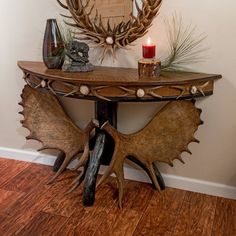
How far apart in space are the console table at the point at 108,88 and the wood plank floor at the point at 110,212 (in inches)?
5.8

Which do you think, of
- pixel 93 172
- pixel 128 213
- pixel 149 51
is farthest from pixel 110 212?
pixel 149 51

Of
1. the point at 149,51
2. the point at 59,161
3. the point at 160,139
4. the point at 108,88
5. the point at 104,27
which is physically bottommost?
the point at 59,161

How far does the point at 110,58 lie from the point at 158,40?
33 cm

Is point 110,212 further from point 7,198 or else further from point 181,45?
point 181,45

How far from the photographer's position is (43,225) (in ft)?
5.80

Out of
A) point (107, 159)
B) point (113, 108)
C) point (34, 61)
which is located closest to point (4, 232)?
point (107, 159)

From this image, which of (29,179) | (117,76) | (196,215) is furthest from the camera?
(29,179)

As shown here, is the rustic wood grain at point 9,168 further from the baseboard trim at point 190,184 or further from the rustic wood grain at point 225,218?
the rustic wood grain at point 225,218

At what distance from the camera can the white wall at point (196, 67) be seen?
5.83 feet

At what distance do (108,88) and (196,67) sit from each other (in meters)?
0.57

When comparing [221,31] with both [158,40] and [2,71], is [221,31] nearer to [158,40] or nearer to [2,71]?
[158,40]

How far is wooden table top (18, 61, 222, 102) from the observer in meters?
1.63

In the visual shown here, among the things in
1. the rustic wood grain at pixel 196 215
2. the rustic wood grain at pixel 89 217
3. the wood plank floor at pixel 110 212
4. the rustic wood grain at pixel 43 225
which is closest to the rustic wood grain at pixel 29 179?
the wood plank floor at pixel 110 212

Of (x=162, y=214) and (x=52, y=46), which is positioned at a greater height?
(x=52, y=46)
